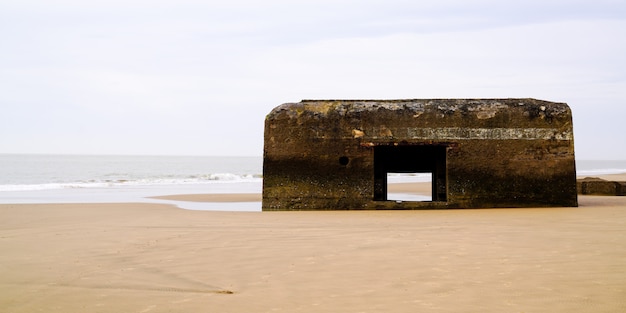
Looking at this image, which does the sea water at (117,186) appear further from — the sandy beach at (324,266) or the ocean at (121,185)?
the sandy beach at (324,266)

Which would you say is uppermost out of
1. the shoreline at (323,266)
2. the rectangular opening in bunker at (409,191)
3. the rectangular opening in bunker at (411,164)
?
the rectangular opening in bunker at (411,164)

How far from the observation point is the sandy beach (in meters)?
3.96

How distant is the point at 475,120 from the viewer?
1116 cm

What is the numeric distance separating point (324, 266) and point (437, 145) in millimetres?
6468

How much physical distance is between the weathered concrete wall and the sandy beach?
7.42 ft

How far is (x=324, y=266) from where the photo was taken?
5176 millimetres

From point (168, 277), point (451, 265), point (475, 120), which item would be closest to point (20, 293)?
point (168, 277)

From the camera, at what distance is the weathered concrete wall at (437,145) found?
1114 centimetres

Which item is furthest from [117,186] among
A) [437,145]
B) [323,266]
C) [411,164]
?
[323,266]

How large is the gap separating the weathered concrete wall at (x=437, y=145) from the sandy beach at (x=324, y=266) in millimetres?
2263

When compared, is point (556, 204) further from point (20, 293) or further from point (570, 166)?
point (20, 293)

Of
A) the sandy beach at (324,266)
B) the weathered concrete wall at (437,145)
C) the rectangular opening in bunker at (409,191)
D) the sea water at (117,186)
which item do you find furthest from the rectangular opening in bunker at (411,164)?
the sandy beach at (324,266)

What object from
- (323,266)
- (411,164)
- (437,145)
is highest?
(437,145)

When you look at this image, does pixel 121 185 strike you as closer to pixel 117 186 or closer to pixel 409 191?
pixel 117 186
